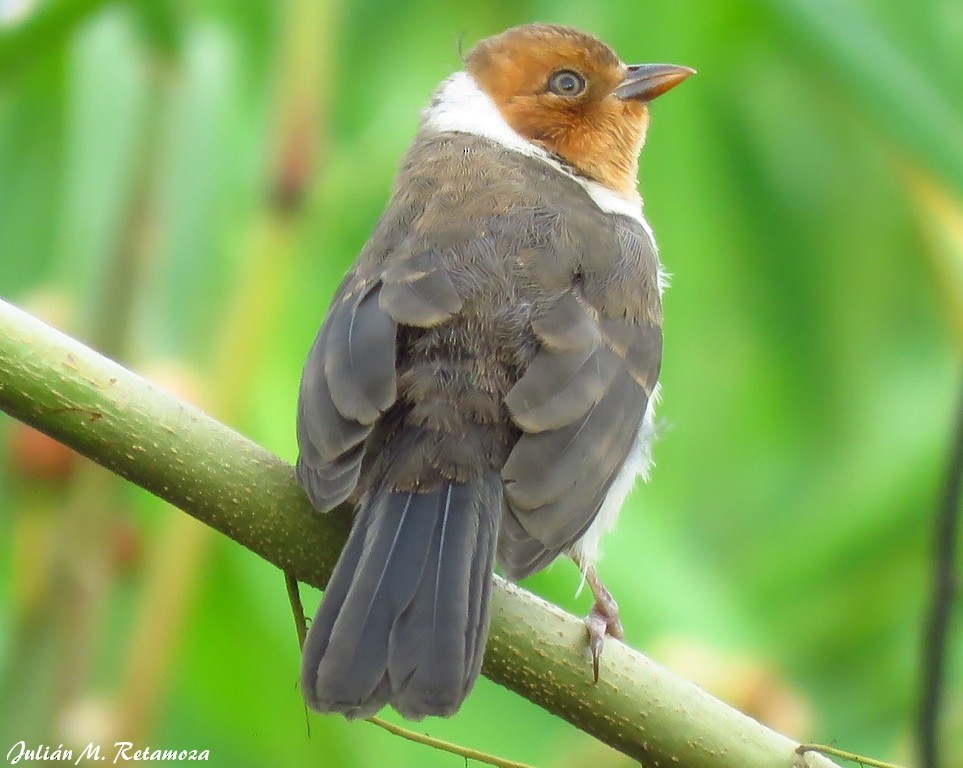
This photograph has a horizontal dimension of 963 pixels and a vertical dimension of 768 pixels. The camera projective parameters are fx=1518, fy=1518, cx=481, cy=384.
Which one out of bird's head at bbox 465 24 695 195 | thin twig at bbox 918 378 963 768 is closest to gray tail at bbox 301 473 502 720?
thin twig at bbox 918 378 963 768

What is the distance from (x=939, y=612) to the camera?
258cm

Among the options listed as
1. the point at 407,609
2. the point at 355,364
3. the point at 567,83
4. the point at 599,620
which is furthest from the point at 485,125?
the point at 599,620

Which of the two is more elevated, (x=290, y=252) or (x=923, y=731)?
(x=923, y=731)

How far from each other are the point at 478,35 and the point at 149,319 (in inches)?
74.7

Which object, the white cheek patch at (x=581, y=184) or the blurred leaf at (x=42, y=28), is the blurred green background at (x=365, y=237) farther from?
the white cheek patch at (x=581, y=184)

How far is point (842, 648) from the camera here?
15.8 ft

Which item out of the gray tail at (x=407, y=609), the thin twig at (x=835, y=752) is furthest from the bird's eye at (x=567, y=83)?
the thin twig at (x=835, y=752)

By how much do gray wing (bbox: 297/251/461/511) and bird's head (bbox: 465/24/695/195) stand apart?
0.96 metres

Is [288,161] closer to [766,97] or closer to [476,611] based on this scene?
[476,611]

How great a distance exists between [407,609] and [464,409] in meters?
0.45

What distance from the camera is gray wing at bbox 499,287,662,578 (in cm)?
277

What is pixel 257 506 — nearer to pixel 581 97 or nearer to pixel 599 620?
pixel 599 620

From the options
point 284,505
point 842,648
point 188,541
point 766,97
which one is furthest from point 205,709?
point 766,97

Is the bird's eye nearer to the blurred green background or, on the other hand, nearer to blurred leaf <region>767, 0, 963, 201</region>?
the blurred green background
